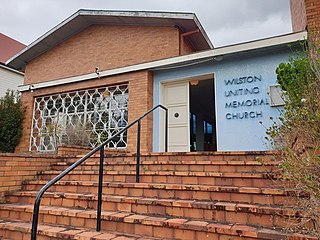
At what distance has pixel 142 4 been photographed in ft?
51.6

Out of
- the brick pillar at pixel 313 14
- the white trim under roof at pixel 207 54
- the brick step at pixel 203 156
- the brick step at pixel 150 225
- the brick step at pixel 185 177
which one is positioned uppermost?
the brick pillar at pixel 313 14

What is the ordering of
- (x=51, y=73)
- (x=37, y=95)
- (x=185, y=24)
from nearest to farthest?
1. (x=185, y=24)
2. (x=37, y=95)
3. (x=51, y=73)

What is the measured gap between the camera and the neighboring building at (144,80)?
17.5 ft

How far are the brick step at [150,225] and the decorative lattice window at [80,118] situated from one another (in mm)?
3587

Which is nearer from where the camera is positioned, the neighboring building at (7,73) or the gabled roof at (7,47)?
the neighboring building at (7,73)

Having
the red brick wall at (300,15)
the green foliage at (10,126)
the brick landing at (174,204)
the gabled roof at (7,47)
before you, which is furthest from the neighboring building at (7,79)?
the red brick wall at (300,15)

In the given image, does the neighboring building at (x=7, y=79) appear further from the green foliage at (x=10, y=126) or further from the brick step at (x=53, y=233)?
the brick step at (x=53, y=233)

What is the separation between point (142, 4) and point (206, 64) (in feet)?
37.9

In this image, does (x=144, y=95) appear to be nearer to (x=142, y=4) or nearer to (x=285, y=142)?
(x=285, y=142)

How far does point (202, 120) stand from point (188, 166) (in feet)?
25.0

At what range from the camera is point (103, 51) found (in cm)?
803

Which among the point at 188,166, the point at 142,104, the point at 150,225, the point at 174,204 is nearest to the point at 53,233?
the point at 150,225

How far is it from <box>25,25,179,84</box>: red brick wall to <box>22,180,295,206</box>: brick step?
14.6 feet

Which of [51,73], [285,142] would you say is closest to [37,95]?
[51,73]
